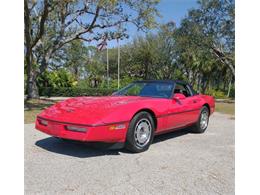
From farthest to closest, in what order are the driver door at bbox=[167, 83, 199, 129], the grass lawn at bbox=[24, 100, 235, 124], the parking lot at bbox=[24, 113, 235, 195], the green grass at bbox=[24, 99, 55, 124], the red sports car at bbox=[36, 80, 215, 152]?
the grass lawn at bbox=[24, 100, 235, 124], the green grass at bbox=[24, 99, 55, 124], the driver door at bbox=[167, 83, 199, 129], the red sports car at bbox=[36, 80, 215, 152], the parking lot at bbox=[24, 113, 235, 195]

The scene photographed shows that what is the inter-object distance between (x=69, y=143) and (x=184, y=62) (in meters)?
30.6

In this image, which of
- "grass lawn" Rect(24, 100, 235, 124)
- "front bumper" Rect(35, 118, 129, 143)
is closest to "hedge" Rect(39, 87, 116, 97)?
"grass lawn" Rect(24, 100, 235, 124)

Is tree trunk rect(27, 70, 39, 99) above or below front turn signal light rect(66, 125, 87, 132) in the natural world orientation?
above

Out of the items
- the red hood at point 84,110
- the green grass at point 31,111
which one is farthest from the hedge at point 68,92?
the red hood at point 84,110

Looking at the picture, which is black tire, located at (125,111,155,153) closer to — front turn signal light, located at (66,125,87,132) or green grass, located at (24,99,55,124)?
front turn signal light, located at (66,125,87,132)

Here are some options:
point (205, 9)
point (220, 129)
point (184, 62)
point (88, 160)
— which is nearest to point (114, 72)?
point (184, 62)

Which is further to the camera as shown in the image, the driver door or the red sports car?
the driver door

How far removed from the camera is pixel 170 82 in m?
5.90

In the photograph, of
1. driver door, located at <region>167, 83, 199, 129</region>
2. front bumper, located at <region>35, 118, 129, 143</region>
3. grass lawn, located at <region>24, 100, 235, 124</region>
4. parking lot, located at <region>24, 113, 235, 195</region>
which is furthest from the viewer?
grass lawn, located at <region>24, 100, 235, 124</region>

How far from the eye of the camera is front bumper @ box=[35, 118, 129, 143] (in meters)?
3.97

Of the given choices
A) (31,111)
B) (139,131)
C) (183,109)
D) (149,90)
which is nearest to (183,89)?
(183,109)

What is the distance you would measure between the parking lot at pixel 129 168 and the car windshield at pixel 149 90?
0.98m
